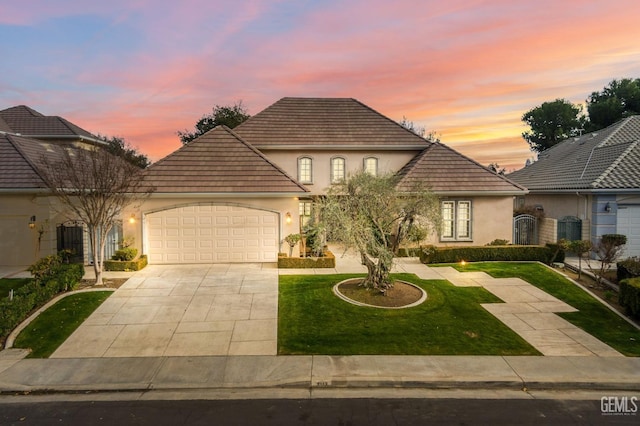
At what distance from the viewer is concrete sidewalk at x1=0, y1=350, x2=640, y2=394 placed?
24.0 ft

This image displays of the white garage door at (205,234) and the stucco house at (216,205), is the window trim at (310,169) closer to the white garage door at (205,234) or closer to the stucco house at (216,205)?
the stucco house at (216,205)

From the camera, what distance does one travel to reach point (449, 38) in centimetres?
1741

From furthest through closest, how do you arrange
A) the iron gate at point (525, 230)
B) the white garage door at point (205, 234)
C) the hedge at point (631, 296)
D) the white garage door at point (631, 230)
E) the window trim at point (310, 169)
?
the window trim at point (310, 169) < the iron gate at point (525, 230) < the white garage door at point (631, 230) < the white garage door at point (205, 234) < the hedge at point (631, 296)

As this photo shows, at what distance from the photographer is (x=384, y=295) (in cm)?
1226

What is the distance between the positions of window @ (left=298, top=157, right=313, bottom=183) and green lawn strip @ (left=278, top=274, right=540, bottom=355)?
11361mm

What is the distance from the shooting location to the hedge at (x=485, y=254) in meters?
17.2

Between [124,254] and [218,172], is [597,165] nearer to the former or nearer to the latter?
[218,172]

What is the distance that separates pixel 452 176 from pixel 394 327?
1250cm

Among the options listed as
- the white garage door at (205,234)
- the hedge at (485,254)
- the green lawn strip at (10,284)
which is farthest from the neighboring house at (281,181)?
the green lawn strip at (10,284)

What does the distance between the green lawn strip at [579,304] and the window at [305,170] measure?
10454 millimetres

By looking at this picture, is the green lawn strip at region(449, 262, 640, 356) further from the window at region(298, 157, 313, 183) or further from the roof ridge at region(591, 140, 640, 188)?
the window at region(298, 157, 313, 183)

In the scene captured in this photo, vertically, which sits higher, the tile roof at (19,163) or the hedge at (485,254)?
the tile roof at (19,163)

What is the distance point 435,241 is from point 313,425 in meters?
15.0

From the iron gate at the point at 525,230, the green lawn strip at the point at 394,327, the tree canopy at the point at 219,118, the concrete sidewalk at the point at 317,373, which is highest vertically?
the tree canopy at the point at 219,118
